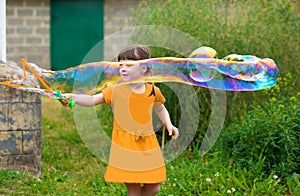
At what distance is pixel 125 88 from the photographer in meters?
4.12

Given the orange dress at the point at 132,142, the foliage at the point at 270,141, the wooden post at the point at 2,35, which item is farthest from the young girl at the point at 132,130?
the wooden post at the point at 2,35

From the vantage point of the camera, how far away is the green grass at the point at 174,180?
5.17 m

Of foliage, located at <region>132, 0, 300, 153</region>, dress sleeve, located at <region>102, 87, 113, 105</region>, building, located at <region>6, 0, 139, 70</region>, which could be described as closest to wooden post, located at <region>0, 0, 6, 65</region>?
foliage, located at <region>132, 0, 300, 153</region>

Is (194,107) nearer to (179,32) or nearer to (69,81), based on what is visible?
(179,32)

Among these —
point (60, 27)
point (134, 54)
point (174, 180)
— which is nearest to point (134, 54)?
point (134, 54)

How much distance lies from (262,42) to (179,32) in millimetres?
934

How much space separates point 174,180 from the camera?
541 cm

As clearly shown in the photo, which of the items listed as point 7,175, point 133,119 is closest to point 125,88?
point 133,119

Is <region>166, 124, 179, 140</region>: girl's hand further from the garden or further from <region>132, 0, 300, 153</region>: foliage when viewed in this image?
<region>132, 0, 300, 153</region>: foliage

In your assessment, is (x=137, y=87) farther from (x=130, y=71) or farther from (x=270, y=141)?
(x=270, y=141)

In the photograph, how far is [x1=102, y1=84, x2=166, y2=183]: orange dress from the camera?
405cm

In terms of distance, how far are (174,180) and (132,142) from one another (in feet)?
4.80

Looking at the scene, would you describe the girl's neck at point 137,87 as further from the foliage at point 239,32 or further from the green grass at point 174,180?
the foliage at point 239,32

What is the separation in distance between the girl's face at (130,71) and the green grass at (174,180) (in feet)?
4.74
